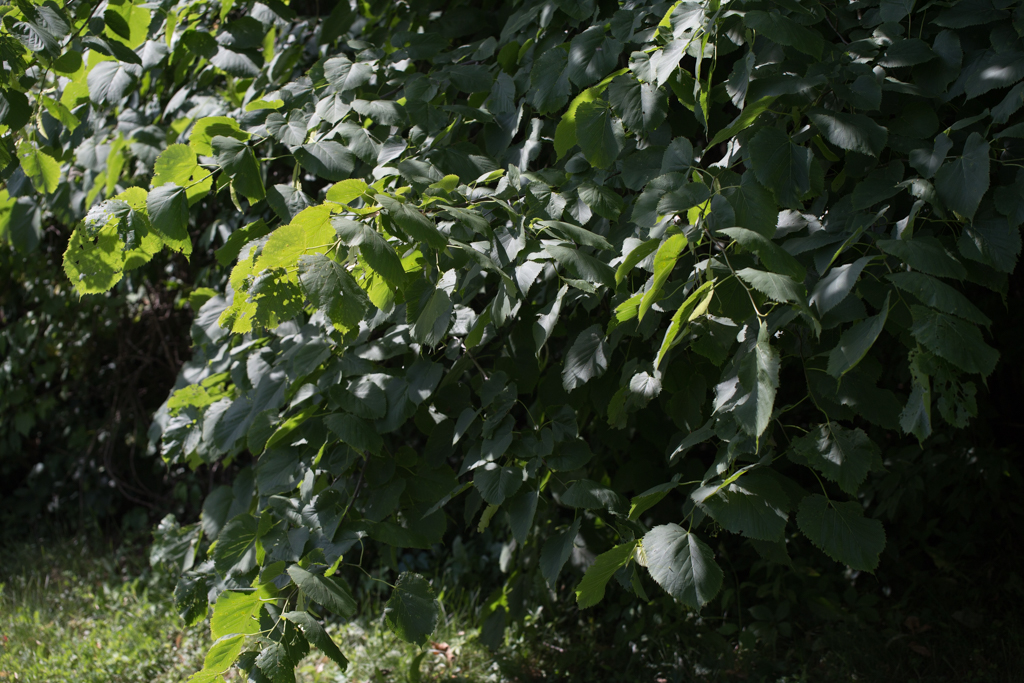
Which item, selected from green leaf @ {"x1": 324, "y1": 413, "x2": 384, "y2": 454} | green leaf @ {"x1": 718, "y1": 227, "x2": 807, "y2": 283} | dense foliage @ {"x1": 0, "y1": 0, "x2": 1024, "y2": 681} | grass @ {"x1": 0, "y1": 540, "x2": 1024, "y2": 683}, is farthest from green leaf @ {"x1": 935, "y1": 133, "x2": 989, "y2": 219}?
grass @ {"x1": 0, "y1": 540, "x2": 1024, "y2": 683}

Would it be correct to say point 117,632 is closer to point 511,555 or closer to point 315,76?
point 511,555

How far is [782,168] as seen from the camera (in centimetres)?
142

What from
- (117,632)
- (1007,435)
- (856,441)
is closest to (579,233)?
(856,441)

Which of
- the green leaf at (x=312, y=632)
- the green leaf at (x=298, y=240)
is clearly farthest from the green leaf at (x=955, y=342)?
the green leaf at (x=312, y=632)

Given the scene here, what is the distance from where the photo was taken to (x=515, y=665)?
2.86 m

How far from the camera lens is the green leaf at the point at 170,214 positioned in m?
1.54

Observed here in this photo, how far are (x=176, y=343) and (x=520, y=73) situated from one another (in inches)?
127

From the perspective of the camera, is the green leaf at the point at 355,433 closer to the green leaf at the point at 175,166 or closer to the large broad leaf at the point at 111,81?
the green leaf at the point at 175,166

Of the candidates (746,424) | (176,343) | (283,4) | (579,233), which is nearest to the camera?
(746,424)

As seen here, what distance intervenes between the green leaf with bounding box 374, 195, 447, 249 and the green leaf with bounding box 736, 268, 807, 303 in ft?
1.66

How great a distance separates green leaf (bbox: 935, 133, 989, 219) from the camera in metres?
1.31

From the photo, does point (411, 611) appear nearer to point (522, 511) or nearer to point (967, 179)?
point (522, 511)

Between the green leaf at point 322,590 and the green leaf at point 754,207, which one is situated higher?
the green leaf at point 754,207

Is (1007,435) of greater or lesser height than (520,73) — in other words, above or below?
below
